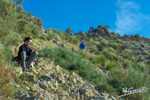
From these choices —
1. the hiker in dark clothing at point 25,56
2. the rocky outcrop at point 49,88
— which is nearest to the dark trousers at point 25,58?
the hiker in dark clothing at point 25,56

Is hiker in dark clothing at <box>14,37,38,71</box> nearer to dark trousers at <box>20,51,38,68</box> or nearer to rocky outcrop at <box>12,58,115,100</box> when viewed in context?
dark trousers at <box>20,51,38,68</box>

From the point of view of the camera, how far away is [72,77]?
4.98 metres

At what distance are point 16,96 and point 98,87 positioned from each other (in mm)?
3176

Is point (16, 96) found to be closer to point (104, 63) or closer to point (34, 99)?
point (34, 99)

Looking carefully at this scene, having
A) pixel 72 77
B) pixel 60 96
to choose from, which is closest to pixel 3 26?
pixel 72 77

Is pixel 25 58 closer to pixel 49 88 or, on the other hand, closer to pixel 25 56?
pixel 25 56

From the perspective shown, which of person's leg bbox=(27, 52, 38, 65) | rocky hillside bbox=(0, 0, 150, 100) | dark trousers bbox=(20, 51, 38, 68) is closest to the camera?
rocky hillside bbox=(0, 0, 150, 100)

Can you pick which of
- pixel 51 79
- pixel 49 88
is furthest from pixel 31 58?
pixel 49 88

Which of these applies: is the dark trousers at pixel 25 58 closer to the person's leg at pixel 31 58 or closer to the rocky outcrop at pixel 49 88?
the person's leg at pixel 31 58

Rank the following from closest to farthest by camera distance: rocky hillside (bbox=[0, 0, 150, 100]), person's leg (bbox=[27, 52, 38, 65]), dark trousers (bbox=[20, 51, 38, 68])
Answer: rocky hillside (bbox=[0, 0, 150, 100]), dark trousers (bbox=[20, 51, 38, 68]), person's leg (bbox=[27, 52, 38, 65])

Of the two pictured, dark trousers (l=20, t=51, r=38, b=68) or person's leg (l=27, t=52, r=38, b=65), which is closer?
dark trousers (l=20, t=51, r=38, b=68)

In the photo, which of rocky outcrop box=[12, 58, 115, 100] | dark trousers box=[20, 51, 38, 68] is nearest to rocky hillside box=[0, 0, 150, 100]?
rocky outcrop box=[12, 58, 115, 100]

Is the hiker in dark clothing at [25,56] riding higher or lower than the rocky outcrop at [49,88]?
higher

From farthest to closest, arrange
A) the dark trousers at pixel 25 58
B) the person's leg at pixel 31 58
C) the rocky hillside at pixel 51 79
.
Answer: the person's leg at pixel 31 58, the dark trousers at pixel 25 58, the rocky hillside at pixel 51 79
